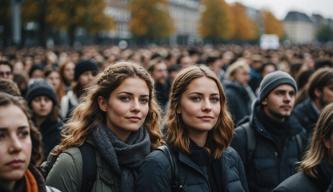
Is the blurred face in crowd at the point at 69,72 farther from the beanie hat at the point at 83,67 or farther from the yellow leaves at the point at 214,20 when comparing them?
the yellow leaves at the point at 214,20

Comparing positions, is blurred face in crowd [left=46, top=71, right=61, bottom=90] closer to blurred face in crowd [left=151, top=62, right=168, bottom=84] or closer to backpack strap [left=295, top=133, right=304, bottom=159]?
blurred face in crowd [left=151, top=62, right=168, bottom=84]

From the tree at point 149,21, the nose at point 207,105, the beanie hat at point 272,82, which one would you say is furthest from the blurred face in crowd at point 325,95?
the tree at point 149,21

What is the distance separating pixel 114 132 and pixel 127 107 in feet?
0.69

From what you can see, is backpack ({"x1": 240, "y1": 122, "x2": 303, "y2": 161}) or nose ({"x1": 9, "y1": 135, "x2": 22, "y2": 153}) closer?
nose ({"x1": 9, "y1": 135, "x2": 22, "y2": 153})

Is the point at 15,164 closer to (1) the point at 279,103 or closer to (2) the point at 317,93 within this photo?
(1) the point at 279,103

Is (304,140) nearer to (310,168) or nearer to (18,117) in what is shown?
(310,168)

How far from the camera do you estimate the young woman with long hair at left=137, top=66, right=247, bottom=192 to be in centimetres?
375

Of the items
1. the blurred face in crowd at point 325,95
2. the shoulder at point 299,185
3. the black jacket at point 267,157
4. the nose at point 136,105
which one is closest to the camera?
the shoulder at point 299,185

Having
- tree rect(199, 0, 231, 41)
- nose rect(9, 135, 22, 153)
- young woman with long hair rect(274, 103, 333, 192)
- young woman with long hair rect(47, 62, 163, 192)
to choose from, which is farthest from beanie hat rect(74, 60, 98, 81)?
→ tree rect(199, 0, 231, 41)

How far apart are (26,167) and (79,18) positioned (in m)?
43.9

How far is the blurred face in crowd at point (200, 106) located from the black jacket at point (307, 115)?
3196mm

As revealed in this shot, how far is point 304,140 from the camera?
5680 mm

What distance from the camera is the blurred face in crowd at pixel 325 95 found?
698 cm

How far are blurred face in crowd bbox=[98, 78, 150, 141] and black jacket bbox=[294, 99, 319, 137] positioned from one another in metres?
3.31
